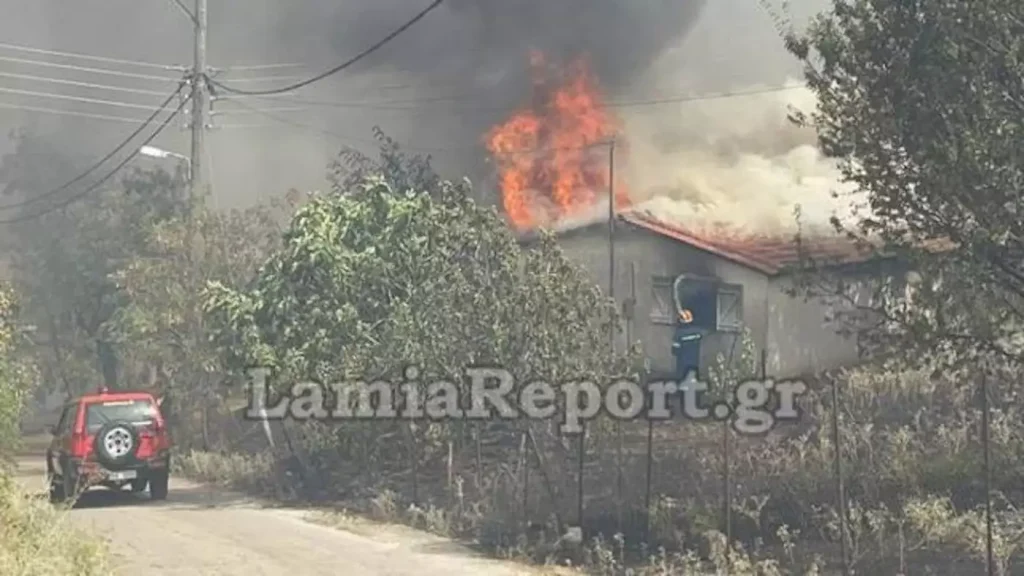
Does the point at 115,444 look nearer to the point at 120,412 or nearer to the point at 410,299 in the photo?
the point at 120,412

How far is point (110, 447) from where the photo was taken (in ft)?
56.5

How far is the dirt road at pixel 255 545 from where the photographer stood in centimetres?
1119

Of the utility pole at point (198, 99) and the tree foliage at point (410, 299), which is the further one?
the utility pole at point (198, 99)

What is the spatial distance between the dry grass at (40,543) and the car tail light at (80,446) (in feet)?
18.5

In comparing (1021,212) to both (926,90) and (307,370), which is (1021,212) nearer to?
(926,90)

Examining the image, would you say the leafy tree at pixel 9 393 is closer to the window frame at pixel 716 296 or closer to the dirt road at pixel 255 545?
the dirt road at pixel 255 545

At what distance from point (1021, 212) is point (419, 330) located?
838cm

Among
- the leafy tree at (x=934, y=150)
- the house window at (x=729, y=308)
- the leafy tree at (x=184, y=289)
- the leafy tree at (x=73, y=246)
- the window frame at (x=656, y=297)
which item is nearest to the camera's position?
the leafy tree at (x=934, y=150)

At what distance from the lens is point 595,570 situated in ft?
36.0

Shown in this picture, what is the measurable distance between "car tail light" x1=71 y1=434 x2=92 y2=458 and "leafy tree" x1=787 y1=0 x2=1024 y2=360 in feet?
39.7

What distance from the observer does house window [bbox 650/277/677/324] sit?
23094 mm

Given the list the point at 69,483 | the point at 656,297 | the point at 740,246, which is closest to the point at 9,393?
the point at 69,483

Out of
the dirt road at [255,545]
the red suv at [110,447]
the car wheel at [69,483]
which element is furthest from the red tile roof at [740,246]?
the car wheel at [69,483]

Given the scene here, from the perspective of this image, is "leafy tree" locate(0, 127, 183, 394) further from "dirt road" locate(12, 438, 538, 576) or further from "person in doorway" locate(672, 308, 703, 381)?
"dirt road" locate(12, 438, 538, 576)
